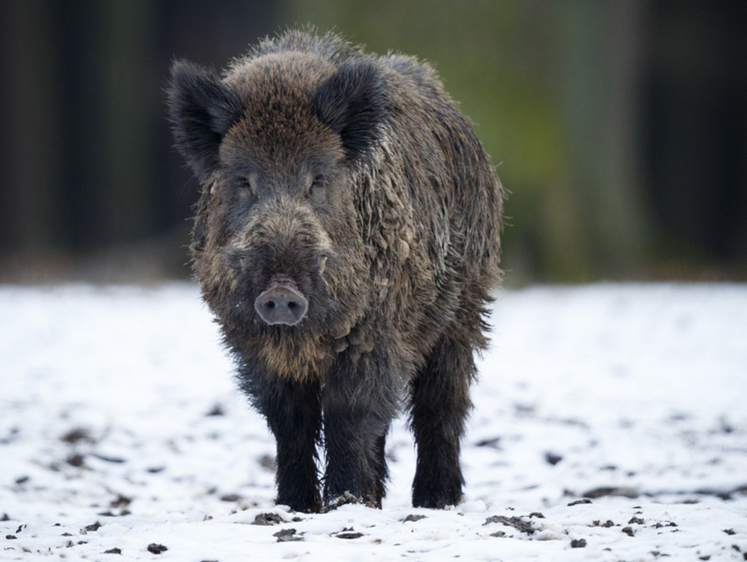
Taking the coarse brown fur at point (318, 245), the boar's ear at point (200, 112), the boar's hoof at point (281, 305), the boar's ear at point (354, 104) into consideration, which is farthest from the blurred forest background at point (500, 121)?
the boar's hoof at point (281, 305)

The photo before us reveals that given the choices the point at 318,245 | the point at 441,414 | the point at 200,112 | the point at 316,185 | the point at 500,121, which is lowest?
the point at 441,414

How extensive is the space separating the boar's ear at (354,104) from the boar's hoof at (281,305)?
3.34 feet

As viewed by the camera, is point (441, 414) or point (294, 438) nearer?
point (294, 438)

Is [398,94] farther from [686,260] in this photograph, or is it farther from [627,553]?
[686,260]

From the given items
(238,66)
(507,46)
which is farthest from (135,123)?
(238,66)

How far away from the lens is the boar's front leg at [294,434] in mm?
5230

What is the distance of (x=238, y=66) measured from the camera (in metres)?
5.80

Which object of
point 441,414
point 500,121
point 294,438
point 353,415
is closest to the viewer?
point 353,415

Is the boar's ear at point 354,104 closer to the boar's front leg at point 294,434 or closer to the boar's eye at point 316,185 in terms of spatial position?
the boar's eye at point 316,185

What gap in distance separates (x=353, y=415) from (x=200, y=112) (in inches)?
66.3

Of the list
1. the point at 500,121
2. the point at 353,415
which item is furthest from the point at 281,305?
the point at 500,121

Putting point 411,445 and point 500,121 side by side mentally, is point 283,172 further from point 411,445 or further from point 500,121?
point 500,121

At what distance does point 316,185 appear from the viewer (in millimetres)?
4961

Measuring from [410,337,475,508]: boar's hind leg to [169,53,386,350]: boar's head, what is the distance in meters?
1.21
